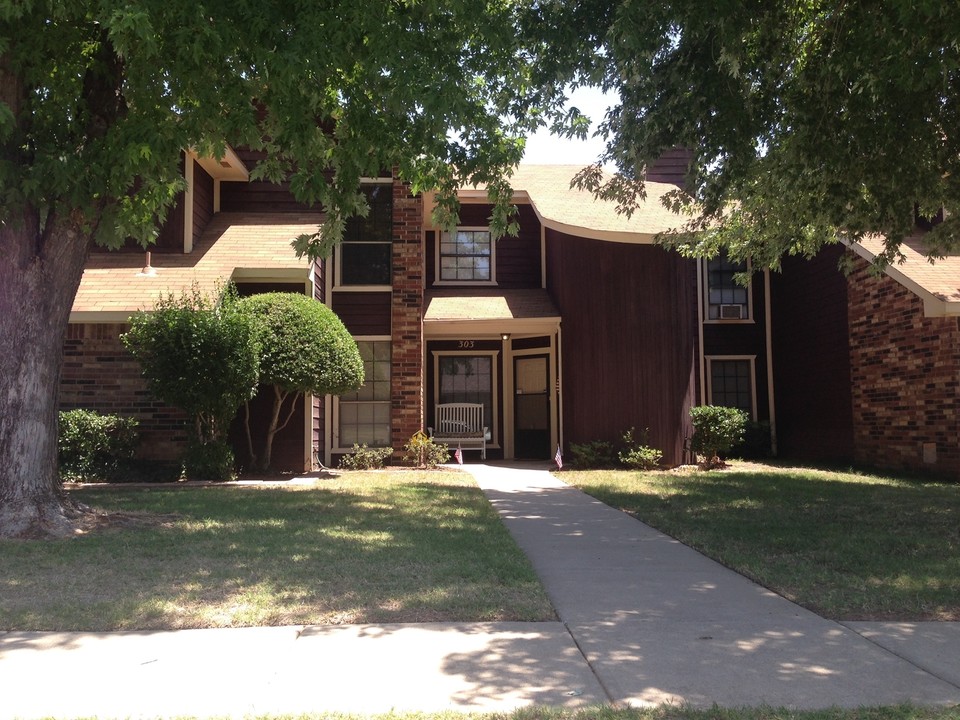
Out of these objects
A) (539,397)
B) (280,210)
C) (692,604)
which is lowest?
(692,604)

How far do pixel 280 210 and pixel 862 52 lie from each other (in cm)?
1026

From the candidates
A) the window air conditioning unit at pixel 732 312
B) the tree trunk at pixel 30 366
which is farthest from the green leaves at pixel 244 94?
the window air conditioning unit at pixel 732 312

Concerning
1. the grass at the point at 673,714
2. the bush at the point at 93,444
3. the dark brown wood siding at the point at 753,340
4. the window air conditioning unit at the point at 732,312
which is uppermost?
the window air conditioning unit at the point at 732,312

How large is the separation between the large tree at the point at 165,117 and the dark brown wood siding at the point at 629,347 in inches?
245

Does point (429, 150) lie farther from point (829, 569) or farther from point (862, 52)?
point (829, 569)

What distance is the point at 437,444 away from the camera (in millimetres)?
15586

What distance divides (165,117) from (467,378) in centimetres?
994

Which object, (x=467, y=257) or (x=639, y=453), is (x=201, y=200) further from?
(x=639, y=453)

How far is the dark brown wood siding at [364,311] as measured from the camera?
14969 millimetres

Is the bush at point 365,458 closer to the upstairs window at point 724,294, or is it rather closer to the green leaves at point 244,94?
the green leaves at point 244,94

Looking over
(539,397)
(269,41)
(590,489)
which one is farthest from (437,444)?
(269,41)

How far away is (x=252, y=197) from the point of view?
14836 millimetres

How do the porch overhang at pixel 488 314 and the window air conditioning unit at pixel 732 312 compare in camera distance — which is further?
the window air conditioning unit at pixel 732 312

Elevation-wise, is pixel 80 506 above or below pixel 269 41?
below
